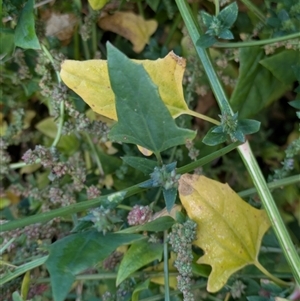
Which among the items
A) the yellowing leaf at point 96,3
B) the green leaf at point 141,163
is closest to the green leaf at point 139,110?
the green leaf at point 141,163

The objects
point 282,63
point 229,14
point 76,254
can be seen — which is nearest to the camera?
point 76,254

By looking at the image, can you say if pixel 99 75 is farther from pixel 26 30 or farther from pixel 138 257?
pixel 138 257

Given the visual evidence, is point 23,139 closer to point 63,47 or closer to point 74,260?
point 63,47

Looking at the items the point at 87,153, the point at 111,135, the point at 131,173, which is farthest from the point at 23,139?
the point at 111,135

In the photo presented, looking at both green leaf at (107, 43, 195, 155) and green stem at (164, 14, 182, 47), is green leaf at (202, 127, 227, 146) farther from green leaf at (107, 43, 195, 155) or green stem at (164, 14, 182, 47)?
green stem at (164, 14, 182, 47)

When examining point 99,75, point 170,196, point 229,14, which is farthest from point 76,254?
point 229,14
